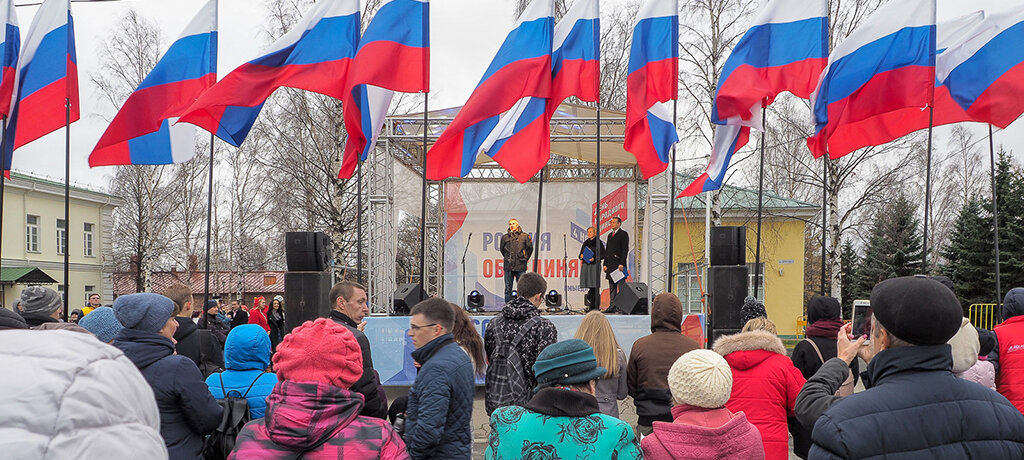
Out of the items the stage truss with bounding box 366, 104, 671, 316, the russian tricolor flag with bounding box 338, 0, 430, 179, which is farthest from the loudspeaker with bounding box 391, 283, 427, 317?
the russian tricolor flag with bounding box 338, 0, 430, 179

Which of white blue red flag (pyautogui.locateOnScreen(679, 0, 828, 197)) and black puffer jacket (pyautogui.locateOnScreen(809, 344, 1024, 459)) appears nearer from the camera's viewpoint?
black puffer jacket (pyautogui.locateOnScreen(809, 344, 1024, 459))

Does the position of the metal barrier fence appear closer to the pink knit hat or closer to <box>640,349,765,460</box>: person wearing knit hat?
<box>640,349,765,460</box>: person wearing knit hat

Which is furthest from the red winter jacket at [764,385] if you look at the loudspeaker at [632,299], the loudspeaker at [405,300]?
the loudspeaker at [405,300]

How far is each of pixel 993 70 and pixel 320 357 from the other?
8.08 m

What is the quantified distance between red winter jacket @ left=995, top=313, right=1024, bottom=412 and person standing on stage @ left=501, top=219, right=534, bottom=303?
947cm

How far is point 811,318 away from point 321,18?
581 cm

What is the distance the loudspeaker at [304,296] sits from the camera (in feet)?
25.6

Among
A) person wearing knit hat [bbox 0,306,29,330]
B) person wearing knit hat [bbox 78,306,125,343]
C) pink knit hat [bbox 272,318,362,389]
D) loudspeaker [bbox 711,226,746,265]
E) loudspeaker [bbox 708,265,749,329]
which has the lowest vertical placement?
loudspeaker [bbox 708,265,749,329]

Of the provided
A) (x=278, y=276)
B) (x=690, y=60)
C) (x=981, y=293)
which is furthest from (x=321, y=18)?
(x=278, y=276)

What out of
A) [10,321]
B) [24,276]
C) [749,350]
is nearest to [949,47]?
[749,350]

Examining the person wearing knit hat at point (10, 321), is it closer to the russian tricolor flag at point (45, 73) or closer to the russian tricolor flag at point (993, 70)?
the russian tricolor flag at point (45, 73)

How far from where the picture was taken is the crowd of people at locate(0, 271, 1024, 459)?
0.88 meters

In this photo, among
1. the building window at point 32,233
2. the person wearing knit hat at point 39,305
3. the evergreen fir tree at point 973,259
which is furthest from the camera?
the building window at point 32,233

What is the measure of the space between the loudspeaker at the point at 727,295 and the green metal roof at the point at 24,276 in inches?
1131
